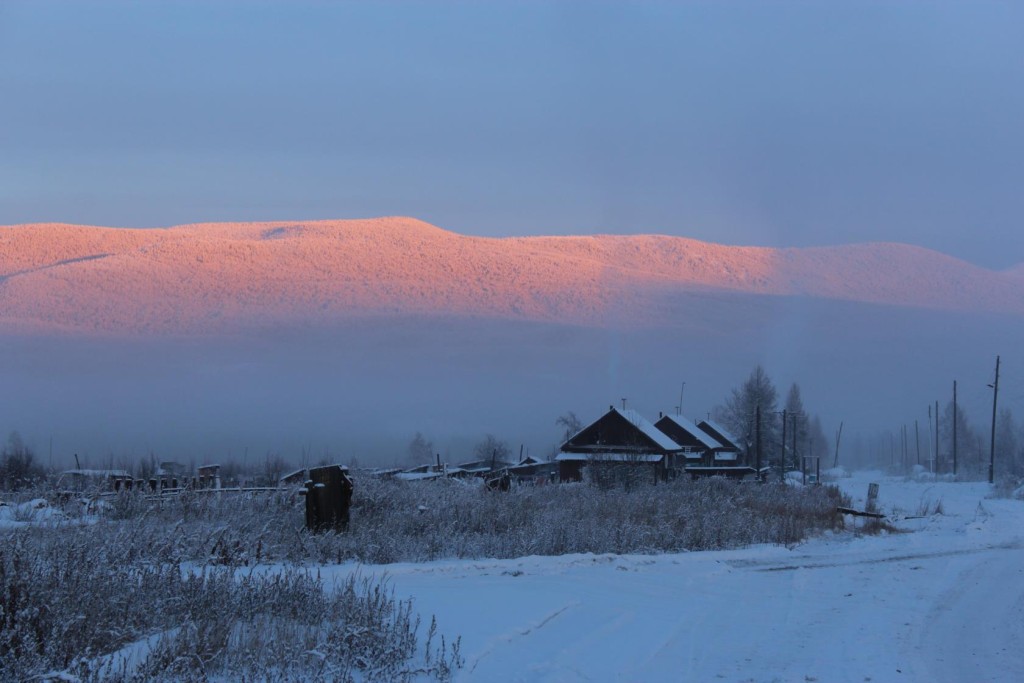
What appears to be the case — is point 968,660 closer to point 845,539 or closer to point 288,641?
point 288,641

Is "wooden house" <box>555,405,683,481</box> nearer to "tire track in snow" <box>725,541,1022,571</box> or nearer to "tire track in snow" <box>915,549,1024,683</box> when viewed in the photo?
"tire track in snow" <box>725,541,1022,571</box>

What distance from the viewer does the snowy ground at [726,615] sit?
27.4ft

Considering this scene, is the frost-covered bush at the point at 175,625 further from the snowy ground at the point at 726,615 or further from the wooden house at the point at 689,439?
the wooden house at the point at 689,439

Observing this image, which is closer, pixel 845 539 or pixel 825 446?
pixel 845 539

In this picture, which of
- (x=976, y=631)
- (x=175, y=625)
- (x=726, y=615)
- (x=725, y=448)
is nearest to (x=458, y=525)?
(x=726, y=615)

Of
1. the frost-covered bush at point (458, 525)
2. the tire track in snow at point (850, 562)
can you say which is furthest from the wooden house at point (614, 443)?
the tire track in snow at point (850, 562)

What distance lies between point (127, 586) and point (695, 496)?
20569 millimetres

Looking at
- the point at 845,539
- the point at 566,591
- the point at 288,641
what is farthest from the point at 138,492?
the point at 845,539

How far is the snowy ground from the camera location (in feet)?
27.4

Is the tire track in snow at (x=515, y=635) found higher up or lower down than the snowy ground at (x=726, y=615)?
higher up

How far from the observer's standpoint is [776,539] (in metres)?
21.2

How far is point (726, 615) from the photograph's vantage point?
37.0 feet

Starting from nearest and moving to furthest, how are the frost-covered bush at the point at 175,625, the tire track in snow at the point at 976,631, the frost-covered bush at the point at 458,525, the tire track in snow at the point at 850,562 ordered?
1. the frost-covered bush at the point at 175,625
2. the tire track in snow at the point at 976,631
3. the frost-covered bush at the point at 458,525
4. the tire track in snow at the point at 850,562

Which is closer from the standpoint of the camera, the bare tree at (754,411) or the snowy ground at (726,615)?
the snowy ground at (726,615)
